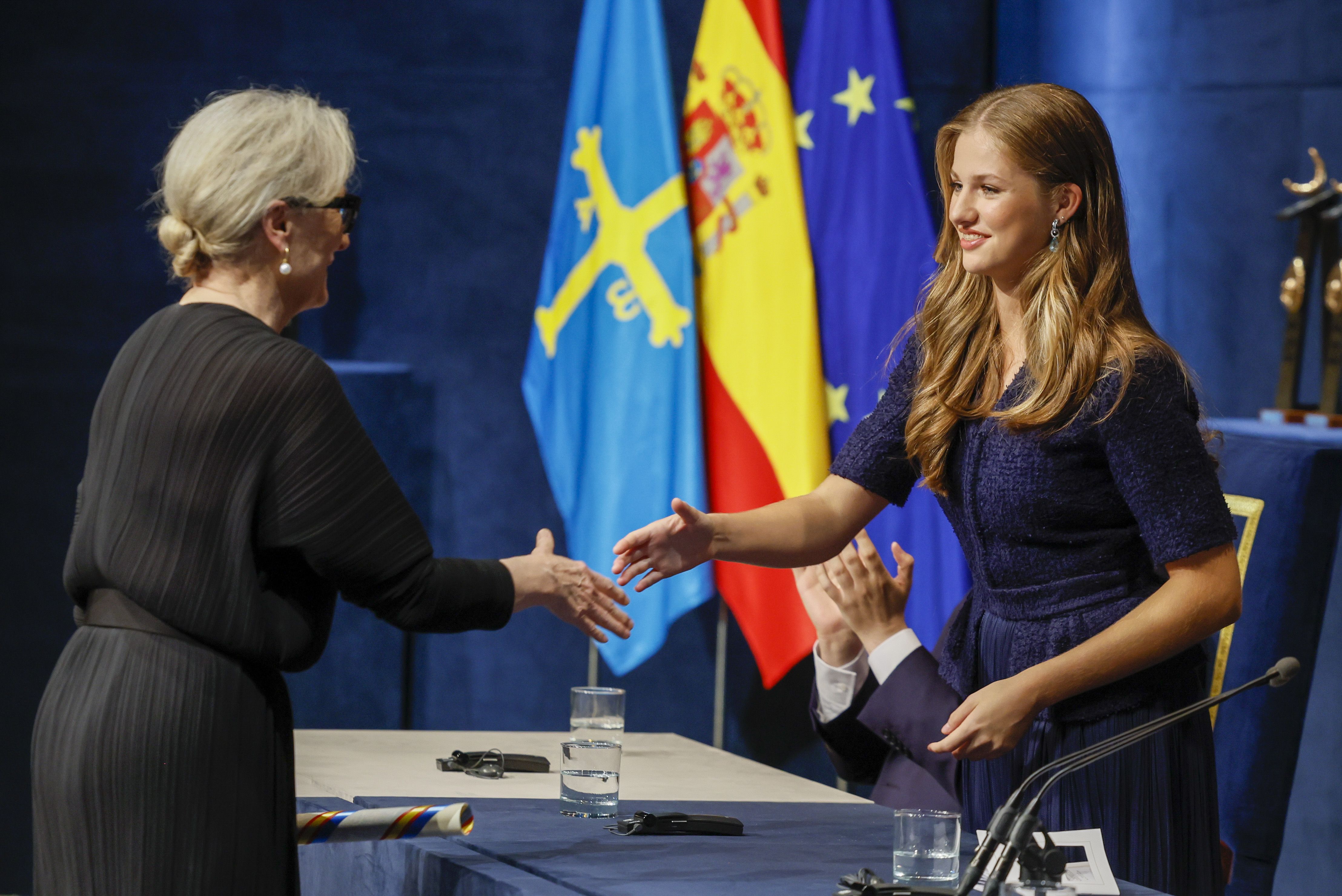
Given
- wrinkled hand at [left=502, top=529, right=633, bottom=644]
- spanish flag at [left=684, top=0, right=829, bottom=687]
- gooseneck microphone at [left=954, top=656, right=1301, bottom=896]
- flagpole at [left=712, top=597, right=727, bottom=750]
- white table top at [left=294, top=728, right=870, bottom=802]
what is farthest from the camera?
flagpole at [left=712, top=597, right=727, bottom=750]

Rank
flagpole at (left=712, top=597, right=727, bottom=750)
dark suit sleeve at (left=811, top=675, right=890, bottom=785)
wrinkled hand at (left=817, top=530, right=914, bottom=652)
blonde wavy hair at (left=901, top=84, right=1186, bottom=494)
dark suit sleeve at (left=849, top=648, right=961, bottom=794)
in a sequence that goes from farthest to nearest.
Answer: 1. flagpole at (left=712, top=597, right=727, bottom=750)
2. dark suit sleeve at (left=811, top=675, right=890, bottom=785)
3. wrinkled hand at (left=817, top=530, right=914, bottom=652)
4. dark suit sleeve at (left=849, top=648, right=961, bottom=794)
5. blonde wavy hair at (left=901, top=84, right=1186, bottom=494)

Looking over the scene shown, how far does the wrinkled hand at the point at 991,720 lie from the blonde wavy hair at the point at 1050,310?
1.09 ft

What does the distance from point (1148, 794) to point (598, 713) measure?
0.75 m

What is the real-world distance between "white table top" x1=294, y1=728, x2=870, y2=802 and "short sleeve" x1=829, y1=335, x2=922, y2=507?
450mm

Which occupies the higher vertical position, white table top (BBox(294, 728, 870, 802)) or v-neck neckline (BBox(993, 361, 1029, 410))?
v-neck neckline (BBox(993, 361, 1029, 410))

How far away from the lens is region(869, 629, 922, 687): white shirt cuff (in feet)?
7.30

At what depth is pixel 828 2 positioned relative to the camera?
13.2 feet

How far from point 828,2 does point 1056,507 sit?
257 centimetres

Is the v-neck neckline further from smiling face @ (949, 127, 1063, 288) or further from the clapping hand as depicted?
the clapping hand

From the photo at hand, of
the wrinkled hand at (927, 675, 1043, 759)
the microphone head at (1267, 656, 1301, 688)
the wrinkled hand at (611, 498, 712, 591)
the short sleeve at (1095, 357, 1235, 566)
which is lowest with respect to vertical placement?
the wrinkled hand at (927, 675, 1043, 759)

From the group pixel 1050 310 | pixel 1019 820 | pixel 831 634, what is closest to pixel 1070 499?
pixel 1050 310

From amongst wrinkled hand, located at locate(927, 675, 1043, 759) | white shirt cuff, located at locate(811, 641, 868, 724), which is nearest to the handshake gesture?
white shirt cuff, located at locate(811, 641, 868, 724)

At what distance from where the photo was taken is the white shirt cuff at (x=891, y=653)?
7.30ft

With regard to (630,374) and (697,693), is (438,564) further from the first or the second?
(697,693)
